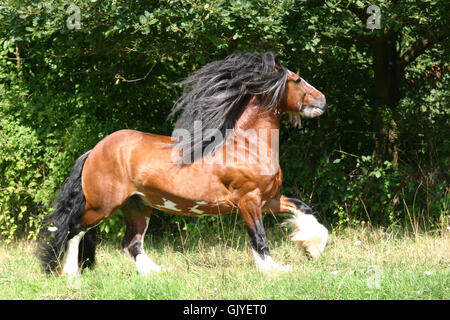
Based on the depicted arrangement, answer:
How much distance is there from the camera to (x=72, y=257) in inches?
208

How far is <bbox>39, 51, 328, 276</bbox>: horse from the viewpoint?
5.09m

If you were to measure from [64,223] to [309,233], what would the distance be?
2350 millimetres

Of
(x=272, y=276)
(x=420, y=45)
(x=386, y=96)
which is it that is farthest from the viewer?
(x=386, y=96)

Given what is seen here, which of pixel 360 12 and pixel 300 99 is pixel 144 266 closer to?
pixel 300 99

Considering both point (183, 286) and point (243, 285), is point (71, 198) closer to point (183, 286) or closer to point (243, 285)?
point (183, 286)

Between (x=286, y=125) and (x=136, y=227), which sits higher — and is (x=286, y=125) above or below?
above

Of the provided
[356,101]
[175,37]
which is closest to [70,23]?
[175,37]

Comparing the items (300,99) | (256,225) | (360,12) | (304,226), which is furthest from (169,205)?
(360,12)

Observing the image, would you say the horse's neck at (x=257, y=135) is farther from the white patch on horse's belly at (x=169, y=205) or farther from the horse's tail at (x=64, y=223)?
the horse's tail at (x=64, y=223)

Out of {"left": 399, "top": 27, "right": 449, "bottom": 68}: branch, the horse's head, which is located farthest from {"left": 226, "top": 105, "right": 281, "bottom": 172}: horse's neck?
{"left": 399, "top": 27, "right": 449, "bottom": 68}: branch

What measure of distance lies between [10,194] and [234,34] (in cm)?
363

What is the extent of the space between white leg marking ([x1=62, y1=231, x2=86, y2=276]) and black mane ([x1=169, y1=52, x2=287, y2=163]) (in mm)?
1319

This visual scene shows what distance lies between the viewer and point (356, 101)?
766 centimetres

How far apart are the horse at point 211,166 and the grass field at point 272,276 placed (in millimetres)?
255
